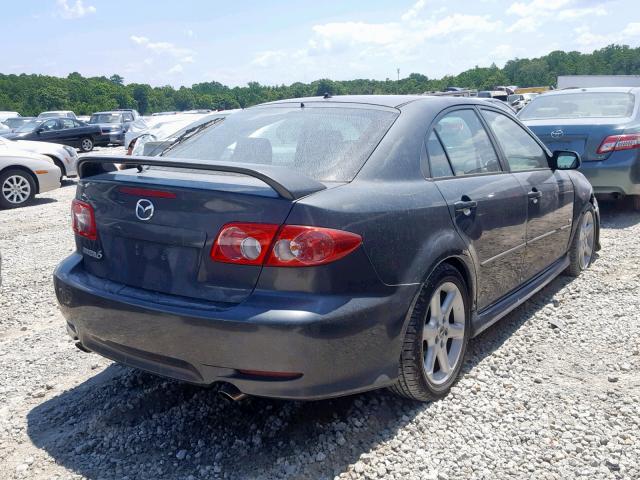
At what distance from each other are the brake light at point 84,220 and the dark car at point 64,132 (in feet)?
68.7

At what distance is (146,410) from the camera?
330cm

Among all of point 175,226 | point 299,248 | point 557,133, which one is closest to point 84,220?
point 175,226

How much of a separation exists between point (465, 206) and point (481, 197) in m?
0.25

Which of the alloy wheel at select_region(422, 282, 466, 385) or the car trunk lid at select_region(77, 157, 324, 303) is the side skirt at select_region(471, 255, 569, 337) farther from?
the car trunk lid at select_region(77, 157, 324, 303)

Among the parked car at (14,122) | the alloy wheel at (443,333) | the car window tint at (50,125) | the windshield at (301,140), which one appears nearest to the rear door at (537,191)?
the alloy wheel at (443,333)

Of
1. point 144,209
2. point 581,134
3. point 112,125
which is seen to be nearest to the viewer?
point 144,209

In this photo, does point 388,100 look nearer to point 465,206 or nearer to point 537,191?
point 465,206

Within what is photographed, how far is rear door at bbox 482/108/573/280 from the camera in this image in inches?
168

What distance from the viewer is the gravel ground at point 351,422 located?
2789 mm

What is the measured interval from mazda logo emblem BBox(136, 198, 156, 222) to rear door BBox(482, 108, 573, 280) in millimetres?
2370

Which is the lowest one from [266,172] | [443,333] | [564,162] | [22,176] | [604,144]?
[443,333]

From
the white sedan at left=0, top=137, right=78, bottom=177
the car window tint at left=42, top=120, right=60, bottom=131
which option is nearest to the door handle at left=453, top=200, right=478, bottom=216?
the white sedan at left=0, top=137, right=78, bottom=177

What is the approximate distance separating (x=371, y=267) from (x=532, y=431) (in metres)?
1.15

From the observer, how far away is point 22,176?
11.0 m
